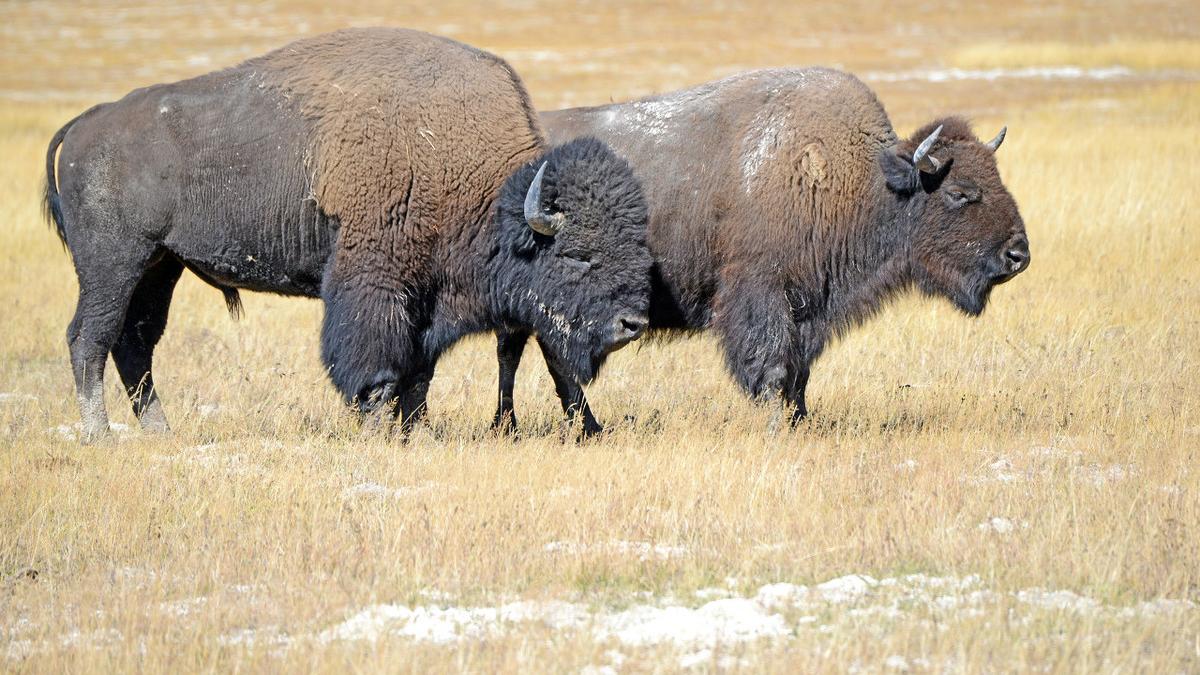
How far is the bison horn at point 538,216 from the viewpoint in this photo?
7.19m

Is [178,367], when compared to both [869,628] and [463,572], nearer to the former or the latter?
[463,572]

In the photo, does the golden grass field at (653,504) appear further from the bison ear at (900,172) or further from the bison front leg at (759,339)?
the bison ear at (900,172)

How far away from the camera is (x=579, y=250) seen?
7.30 metres

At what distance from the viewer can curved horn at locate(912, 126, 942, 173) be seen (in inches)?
306

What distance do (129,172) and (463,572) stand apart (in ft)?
13.0

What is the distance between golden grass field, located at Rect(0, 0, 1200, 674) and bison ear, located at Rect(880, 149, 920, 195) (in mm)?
1412

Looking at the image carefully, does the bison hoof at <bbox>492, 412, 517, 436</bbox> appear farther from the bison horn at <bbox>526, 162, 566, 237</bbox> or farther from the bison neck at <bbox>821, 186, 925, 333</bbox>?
the bison neck at <bbox>821, 186, 925, 333</bbox>

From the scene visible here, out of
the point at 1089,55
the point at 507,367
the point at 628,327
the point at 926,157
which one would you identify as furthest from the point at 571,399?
the point at 1089,55

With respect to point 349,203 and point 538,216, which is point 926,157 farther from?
point 349,203

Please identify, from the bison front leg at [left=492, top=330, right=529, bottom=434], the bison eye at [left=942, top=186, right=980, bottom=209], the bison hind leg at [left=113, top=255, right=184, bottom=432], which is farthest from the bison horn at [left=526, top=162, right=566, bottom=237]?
the bison hind leg at [left=113, top=255, right=184, bottom=432]

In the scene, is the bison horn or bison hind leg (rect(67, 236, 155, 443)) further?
bison hind leg (rect(67, 236, 155, 443))

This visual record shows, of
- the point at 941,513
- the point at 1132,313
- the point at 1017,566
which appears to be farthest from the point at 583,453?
the point at 1132,313

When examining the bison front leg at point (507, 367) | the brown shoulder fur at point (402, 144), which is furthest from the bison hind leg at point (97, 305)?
the bison front leg at point (507, 367)

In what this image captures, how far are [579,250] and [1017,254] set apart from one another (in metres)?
2.64
